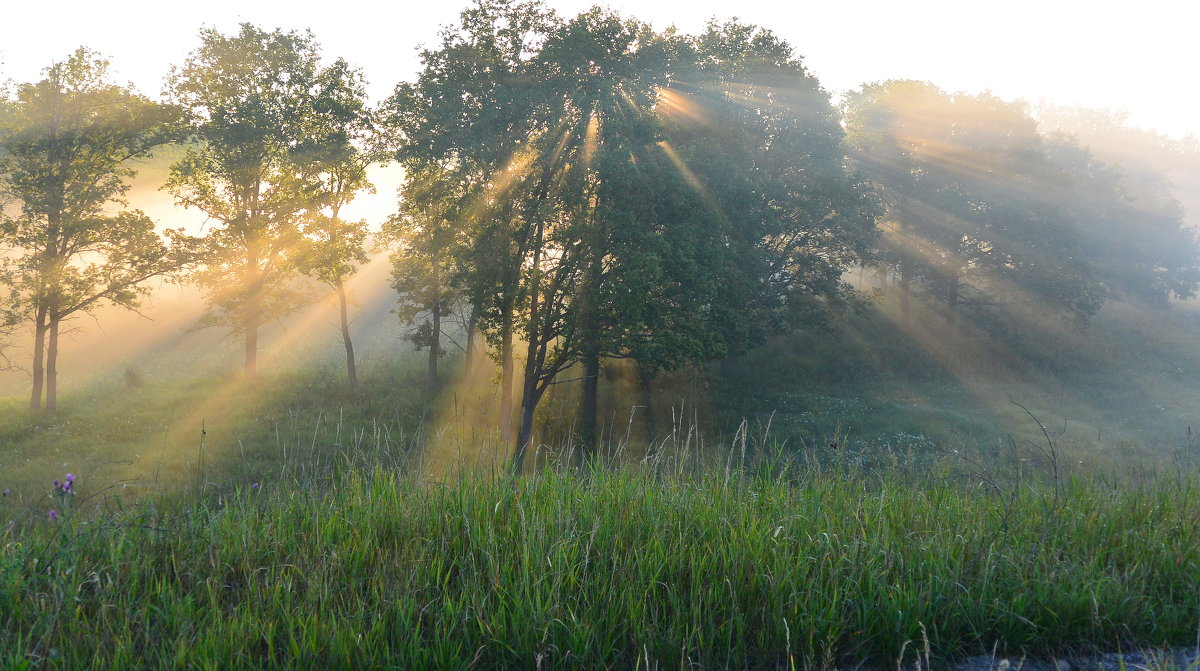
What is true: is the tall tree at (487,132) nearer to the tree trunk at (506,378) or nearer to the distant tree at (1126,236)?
the tree trunk at (506,378)

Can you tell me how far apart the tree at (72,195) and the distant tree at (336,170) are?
445cm

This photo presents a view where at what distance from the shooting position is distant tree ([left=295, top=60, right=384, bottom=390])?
2459cm

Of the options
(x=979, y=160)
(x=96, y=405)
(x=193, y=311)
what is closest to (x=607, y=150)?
(x=96, y=405)

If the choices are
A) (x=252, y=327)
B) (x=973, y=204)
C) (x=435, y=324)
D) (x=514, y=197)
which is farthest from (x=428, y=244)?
(x=973, y=204)

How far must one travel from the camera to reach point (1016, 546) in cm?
403

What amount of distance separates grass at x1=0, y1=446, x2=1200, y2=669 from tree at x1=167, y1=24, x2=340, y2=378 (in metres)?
22.6

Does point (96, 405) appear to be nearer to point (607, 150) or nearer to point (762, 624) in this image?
point (607, 150)

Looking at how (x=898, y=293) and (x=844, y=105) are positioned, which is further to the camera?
(x=844, y=105)

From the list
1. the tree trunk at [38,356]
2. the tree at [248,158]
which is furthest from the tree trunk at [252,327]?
the tree trunk at [38,356]

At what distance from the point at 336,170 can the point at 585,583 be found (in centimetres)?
2508

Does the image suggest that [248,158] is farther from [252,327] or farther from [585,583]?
[585,583]

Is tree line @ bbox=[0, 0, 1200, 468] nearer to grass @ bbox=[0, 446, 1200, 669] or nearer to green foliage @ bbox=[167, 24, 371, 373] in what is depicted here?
green foliage @ bbox=[167, 24, 371, 373]

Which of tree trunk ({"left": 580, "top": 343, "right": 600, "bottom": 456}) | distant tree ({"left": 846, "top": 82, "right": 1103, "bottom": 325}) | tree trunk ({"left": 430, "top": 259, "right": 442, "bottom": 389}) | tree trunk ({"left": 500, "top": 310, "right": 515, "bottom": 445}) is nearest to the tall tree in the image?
tree trunk ({"left": 500, "top": 310, "right": 515, "bottom": 445})

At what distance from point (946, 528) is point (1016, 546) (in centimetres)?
36
